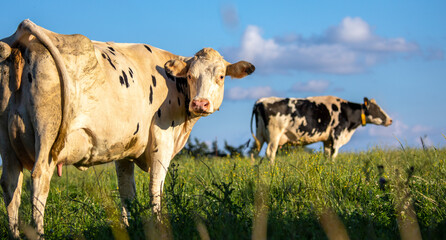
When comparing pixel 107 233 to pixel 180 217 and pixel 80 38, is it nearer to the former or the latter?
pixel 180 217

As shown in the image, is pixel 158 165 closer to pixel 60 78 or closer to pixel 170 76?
pixel 170 76

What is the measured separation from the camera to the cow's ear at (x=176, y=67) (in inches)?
262

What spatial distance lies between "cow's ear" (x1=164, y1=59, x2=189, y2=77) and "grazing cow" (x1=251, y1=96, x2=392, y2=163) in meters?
10.4

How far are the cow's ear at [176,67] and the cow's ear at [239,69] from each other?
0.77 meters

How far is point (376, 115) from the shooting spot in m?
20.3

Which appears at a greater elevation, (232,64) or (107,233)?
(232,64)

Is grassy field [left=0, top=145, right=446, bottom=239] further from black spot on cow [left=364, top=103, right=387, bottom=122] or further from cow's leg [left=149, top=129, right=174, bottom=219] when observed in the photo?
black spot on cow [left=364, top=103, right=387, bottom=122]

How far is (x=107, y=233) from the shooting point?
4.71 metres

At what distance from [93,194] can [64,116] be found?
152 inches

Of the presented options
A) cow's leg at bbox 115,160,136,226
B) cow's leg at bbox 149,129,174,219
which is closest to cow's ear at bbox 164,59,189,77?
cow's leg at bbox 149,129,174,219

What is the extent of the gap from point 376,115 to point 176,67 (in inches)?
603

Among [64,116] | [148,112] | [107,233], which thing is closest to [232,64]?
[148,112]

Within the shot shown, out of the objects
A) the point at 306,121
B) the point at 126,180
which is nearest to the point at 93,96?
the point at 126,180

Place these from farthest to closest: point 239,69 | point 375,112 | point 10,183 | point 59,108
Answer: point 375,112 → point 239,69 → point 10,183 → point 59,108
